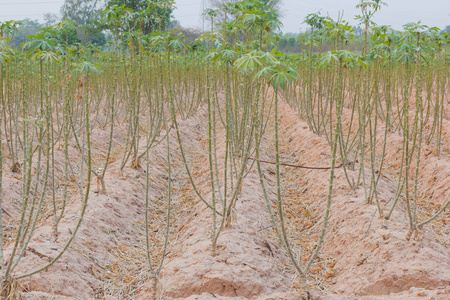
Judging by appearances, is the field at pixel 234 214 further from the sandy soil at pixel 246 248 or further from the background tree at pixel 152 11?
the background tree at pixel 152 11

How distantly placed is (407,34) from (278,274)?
64.0 inches

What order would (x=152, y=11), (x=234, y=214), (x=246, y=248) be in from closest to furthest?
(x=246, y=248)
(x=234, y=214)
(x=152, y=11)

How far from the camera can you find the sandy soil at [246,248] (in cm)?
222

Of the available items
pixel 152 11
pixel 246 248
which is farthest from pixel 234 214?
pixel 152 11

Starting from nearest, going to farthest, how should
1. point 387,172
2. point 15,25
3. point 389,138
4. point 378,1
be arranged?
1. point 378,1
2. point 15,25
3. point 387,172
4. point 389,138

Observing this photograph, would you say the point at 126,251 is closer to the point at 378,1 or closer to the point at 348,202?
the point at 348,202

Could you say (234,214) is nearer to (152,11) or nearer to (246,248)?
(246,248)

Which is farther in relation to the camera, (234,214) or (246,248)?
(234,214)

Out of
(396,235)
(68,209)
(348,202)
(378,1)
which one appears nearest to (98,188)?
A: (68,209)

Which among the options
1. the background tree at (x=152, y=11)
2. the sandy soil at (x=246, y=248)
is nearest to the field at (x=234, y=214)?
the sandy soil at (x=246, y=248)

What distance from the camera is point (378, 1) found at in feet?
9.14

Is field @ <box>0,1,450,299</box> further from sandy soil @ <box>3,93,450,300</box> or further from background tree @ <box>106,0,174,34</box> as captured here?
background tree @ <box>106,0,174,34</box>

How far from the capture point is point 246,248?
254 cm

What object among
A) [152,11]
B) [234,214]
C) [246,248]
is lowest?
[246,248]
